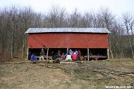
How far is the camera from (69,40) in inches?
1249

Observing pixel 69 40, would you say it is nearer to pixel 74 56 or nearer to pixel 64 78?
pixel 74 56

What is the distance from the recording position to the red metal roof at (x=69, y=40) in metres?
31.7

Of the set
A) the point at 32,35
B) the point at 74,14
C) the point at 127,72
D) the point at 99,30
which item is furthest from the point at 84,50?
the point at 74,14

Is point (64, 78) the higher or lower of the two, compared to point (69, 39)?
lower

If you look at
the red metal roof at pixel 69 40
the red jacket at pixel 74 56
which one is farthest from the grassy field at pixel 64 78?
the red metal roof at pixel 69 40

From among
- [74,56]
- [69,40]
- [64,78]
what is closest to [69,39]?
[69,40]

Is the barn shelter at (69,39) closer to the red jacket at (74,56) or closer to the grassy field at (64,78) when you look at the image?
the red jacket at (74,56)

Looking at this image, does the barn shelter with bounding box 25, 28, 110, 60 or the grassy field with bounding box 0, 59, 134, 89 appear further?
the barn shelter with bounding box 25, 28, 110, 60

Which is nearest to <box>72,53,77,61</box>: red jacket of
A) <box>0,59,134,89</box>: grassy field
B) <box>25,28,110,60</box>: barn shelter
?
<box>25,28,110,60</box>: barn shelter

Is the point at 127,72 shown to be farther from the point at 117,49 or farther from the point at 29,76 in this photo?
the point at 117,49

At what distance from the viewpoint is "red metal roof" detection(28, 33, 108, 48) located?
31734 millimetres

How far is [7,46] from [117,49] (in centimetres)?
2774

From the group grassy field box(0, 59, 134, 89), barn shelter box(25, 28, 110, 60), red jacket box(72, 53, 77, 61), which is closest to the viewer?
grassy field box(0, 59, 134, 89)

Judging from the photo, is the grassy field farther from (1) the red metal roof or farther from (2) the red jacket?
(1) the red metal roof
